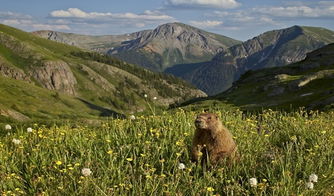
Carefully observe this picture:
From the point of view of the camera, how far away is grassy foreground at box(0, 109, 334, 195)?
5.86 metres

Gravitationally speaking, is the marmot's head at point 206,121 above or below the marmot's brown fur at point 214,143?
above

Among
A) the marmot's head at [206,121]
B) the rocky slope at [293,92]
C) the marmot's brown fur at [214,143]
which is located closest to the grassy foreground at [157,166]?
the marmot's brown fur at [214,143]

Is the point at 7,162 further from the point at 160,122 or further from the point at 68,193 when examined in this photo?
the point at 160,122

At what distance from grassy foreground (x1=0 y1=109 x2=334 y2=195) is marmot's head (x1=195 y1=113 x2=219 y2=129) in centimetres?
70

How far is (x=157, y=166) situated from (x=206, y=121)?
4.67ft

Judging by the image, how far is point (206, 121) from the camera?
23.6 feet

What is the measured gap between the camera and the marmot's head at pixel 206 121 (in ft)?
23.1

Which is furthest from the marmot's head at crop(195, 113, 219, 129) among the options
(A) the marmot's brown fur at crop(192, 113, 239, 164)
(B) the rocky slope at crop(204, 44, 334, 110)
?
(B) the rocky slope at crop(204, 44, 334, 110)

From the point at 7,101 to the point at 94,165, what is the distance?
18305 centimetres

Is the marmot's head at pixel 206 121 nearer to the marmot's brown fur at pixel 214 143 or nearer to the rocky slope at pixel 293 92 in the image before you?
the marmot's brown fur at pixel 214 143

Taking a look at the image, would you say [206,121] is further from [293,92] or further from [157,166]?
[293,92]

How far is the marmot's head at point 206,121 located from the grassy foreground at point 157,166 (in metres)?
0.70

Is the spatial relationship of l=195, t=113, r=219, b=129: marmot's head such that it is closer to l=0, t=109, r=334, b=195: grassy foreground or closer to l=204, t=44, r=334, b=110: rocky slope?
l=0, t=109, r=334, b=195: grassy foreground

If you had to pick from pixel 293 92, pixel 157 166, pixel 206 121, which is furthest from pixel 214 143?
pixel 293 92
